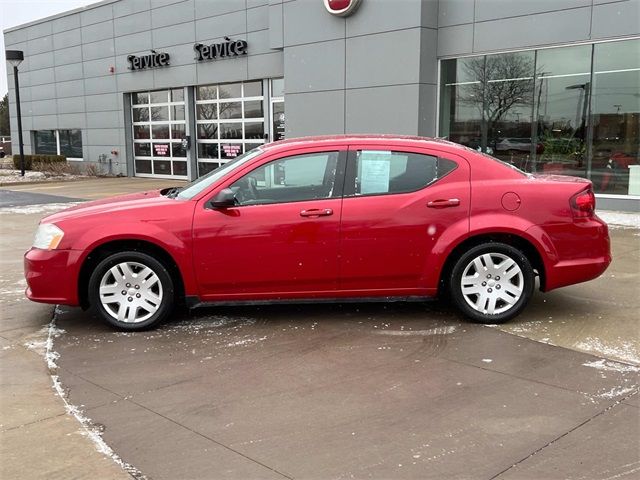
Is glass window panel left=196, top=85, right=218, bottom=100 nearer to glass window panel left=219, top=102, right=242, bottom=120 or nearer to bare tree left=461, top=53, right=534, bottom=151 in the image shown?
glass window panel left=219, top=102, right=242, bottom=120

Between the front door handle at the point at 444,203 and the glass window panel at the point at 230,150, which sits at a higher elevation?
the glass window panel at the point at 230,150

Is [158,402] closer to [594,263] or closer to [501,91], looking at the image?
[594,263]

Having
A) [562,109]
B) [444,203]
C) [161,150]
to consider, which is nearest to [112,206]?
[444,203]

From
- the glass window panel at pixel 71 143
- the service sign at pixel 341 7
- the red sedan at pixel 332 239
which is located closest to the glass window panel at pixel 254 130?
the service sign at pixel 341 7

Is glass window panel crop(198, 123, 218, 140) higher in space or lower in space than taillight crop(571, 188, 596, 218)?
higher

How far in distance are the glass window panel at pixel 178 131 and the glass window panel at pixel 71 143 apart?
649cm

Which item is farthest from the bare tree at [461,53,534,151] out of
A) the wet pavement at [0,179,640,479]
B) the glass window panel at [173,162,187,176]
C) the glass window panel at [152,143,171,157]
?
the glass window panel at [152,143,171,157]

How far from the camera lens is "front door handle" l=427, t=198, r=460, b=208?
5152 mm

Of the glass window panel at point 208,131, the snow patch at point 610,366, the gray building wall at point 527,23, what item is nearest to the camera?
the snow patch at point 610,366

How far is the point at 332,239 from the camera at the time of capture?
5082 mm

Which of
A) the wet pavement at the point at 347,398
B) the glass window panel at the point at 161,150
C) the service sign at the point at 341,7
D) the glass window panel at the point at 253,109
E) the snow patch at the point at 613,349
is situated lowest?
the wet pavement at the point at 347,398

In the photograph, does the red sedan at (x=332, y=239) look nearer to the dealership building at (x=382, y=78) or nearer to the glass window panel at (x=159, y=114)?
the dealership building at (x=382, y=78)

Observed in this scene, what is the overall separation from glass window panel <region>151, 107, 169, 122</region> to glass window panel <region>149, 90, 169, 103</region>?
294 millimetres

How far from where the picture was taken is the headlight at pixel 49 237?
5090 millimetres
